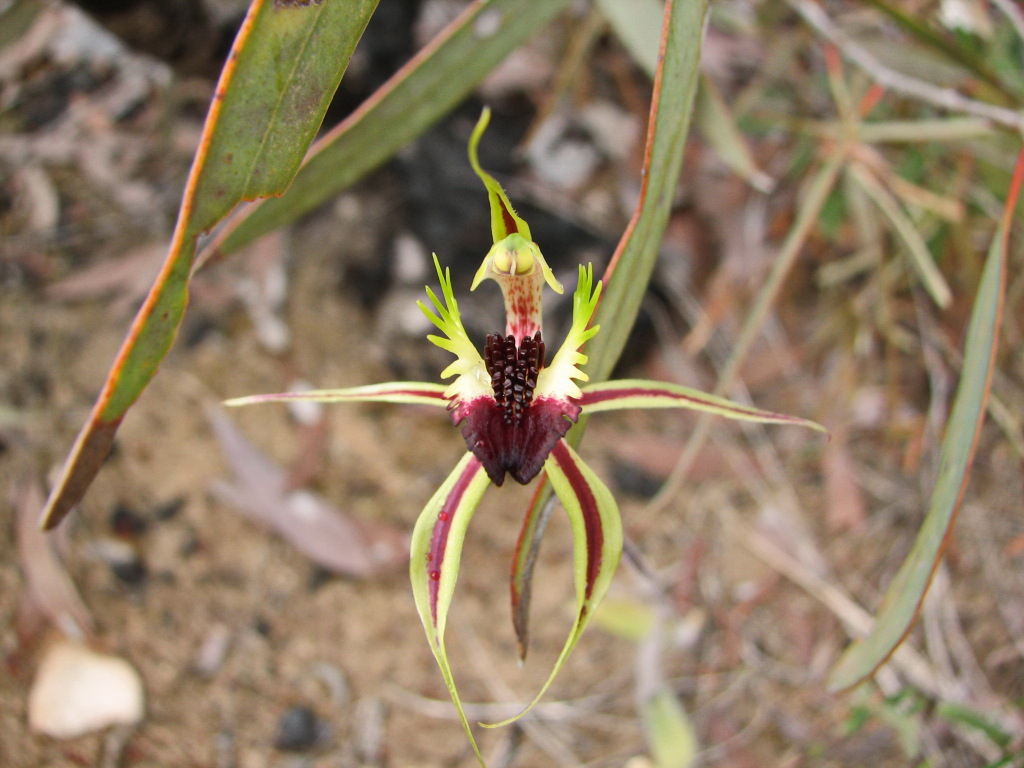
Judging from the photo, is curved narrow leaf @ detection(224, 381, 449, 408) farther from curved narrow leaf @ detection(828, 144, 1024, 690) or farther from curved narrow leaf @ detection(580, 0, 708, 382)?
curved narrow leaf @ detection(828, 144, 1024, 690)

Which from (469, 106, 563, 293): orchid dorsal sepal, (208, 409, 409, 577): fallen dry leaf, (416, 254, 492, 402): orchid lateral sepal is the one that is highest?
(208, 409, 409, 577): fallen dry leaf

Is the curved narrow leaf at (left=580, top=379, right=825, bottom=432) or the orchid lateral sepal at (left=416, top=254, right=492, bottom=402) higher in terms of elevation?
the orchid lateral sepal at (left=416, top=254, right=492, bottom=402)

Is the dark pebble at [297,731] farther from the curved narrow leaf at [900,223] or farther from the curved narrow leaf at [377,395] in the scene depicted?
the curved narrow leaf at [900,223]

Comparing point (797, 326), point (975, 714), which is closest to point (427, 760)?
point (975, 714)

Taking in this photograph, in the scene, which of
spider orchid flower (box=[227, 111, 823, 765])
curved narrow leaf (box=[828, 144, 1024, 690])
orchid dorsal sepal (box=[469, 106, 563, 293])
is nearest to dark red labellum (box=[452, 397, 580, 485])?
spider orchid flower (box=[227, 111, 823, 765])

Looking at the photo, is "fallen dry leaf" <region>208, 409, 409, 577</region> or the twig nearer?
the twig

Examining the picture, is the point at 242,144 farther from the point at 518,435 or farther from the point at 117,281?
the point at 117,281

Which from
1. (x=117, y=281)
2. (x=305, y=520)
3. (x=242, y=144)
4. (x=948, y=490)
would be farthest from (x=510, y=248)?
(x=117, y=281)
